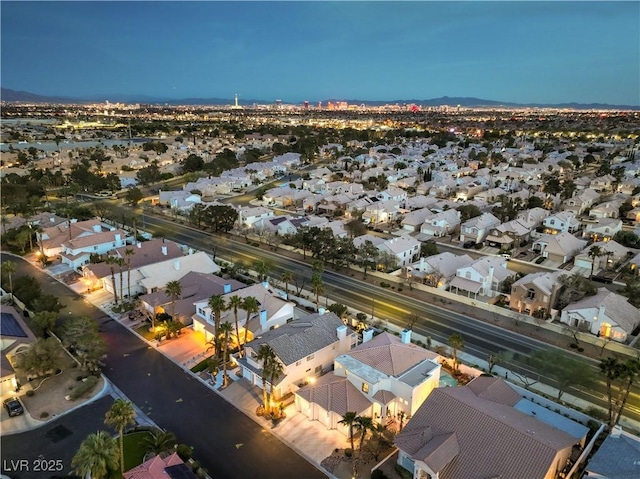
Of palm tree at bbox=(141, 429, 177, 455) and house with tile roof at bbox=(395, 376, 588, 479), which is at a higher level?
house with tile roof at bbox=(395, 376, 588, 479)

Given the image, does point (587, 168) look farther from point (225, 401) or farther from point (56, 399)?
point (56, 399)

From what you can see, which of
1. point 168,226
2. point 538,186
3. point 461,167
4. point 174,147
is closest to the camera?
point 168,226

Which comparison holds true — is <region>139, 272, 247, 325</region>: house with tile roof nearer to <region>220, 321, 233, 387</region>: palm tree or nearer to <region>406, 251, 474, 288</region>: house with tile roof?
<region>220, 321, 233, 387</region>: palm tree

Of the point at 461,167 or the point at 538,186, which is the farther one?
the point at 461,167

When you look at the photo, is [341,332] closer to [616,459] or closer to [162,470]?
[162,470]

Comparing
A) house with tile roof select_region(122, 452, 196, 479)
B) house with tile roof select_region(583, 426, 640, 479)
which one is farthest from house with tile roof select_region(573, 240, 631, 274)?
house with tile roof select_region(122, 452, 196, 479)

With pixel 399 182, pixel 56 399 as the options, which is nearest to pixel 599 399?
pixel 56 399

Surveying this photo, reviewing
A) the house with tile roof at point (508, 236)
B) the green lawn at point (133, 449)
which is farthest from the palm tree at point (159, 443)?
the house with tile roof at point (508, 236)
